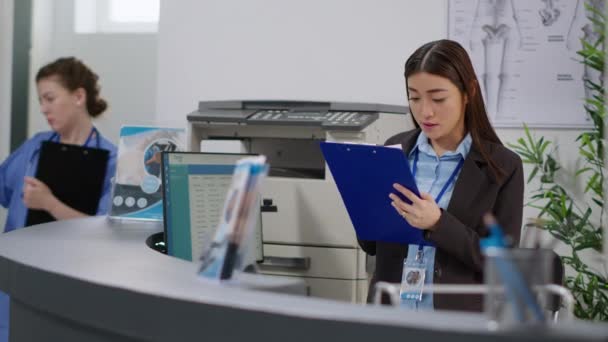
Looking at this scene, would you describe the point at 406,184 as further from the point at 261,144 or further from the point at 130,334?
the point at 261,144

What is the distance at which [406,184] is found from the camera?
1.84 m

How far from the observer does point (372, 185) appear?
1.90 metres

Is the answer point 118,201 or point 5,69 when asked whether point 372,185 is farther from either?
point 5,69

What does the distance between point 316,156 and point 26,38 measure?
242 centimetres

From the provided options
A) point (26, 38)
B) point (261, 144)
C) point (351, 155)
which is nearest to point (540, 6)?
point (261, 144)

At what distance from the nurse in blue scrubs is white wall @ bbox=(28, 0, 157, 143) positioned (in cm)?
104

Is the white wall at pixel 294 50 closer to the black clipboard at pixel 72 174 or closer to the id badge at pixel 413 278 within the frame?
the black clipboard at pixel 72 174

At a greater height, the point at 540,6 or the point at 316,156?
the point at 540,6

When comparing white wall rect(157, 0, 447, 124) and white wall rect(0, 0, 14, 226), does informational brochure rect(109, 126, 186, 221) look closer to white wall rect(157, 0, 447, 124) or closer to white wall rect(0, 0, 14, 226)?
white wall rect(157, 0, 447, 124)

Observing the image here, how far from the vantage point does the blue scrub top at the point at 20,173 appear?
326 cm

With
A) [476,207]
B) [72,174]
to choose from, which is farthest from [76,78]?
[476,207]

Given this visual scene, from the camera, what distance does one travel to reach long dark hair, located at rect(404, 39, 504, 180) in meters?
1.98

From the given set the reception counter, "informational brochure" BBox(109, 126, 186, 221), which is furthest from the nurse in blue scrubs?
the reception counter

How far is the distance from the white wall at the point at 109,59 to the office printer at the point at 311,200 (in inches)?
71.4
